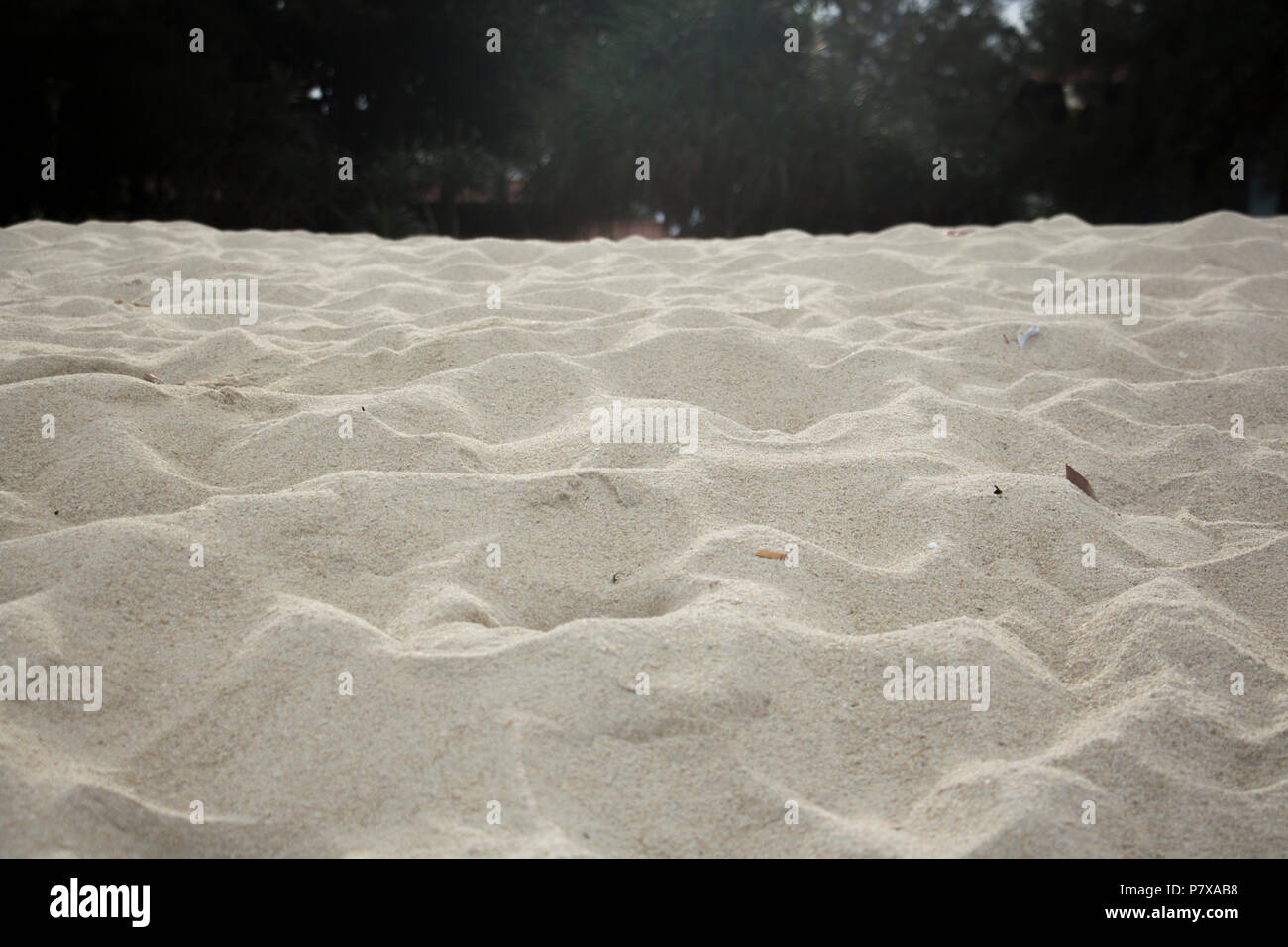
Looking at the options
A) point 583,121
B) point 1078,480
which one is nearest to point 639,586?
point 1078,480

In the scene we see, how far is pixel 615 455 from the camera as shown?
84.7 inches

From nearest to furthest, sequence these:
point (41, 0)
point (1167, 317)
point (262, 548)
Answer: point (262, 548), point (1167, 317), point (41, 0)

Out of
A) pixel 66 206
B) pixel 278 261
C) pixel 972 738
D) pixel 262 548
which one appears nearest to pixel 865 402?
pixel 972 738

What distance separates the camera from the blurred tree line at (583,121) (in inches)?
321

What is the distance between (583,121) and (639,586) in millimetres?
8441

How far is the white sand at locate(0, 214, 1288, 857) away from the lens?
1287 mm

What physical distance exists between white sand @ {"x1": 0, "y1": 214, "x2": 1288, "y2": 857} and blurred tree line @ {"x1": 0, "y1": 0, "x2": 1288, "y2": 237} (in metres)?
6.01

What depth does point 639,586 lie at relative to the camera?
1.72m

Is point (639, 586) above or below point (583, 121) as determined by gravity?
below

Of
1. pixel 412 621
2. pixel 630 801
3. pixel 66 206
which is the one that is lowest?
pixel 630 801

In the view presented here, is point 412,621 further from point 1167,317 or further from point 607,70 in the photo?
point 607,70

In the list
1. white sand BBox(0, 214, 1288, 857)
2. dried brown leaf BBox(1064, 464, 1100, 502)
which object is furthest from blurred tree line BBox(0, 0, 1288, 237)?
dried brown leaf BBox(1064, 464, 1100, 502)

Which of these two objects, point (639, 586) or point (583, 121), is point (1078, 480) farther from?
point (583, 121)
